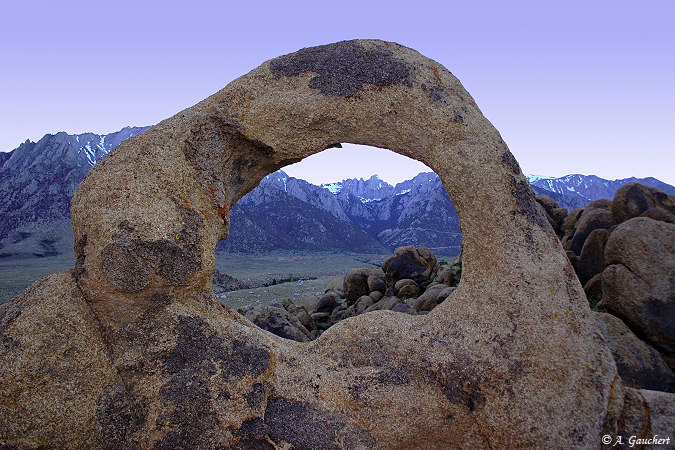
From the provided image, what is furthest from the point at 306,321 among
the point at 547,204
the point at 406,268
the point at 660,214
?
the point at 660,214

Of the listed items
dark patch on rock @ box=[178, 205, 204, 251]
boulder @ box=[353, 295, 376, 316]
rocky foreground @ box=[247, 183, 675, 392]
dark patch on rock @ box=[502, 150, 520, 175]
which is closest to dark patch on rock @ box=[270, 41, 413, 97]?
dark patch on rock @ box=[502, 150, 520, 175]

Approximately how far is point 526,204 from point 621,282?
13.7 feet

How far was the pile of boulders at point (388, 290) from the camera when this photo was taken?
12726 millimetres

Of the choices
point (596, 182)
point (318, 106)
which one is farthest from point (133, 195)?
point (596, 182)

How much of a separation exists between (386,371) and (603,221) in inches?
368

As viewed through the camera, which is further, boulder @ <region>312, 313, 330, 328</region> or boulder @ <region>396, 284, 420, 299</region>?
boulder @ <region>312, 313, 330, 328</region>

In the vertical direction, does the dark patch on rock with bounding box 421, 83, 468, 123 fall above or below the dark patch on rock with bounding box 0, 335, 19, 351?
above

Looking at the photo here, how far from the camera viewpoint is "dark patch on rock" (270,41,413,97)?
6148mm

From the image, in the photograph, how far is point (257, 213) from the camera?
9119 cm

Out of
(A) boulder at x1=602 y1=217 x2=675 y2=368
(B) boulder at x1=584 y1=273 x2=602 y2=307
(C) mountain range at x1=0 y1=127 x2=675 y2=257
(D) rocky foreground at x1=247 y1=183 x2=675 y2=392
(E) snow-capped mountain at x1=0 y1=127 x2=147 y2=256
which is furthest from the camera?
(C) mountain range at x1=0 y1=127 x2=675 y2=257

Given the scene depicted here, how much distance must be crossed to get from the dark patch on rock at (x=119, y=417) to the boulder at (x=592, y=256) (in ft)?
34.2

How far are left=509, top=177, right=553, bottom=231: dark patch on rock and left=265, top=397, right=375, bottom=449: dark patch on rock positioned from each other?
3577mm

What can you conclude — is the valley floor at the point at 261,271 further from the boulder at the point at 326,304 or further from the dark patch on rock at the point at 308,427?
the dark patch on rock at the point at 308,427

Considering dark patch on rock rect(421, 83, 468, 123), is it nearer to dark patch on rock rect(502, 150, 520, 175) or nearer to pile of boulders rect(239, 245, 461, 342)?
dark patch on rock rect(502, 150, 520, 175)
